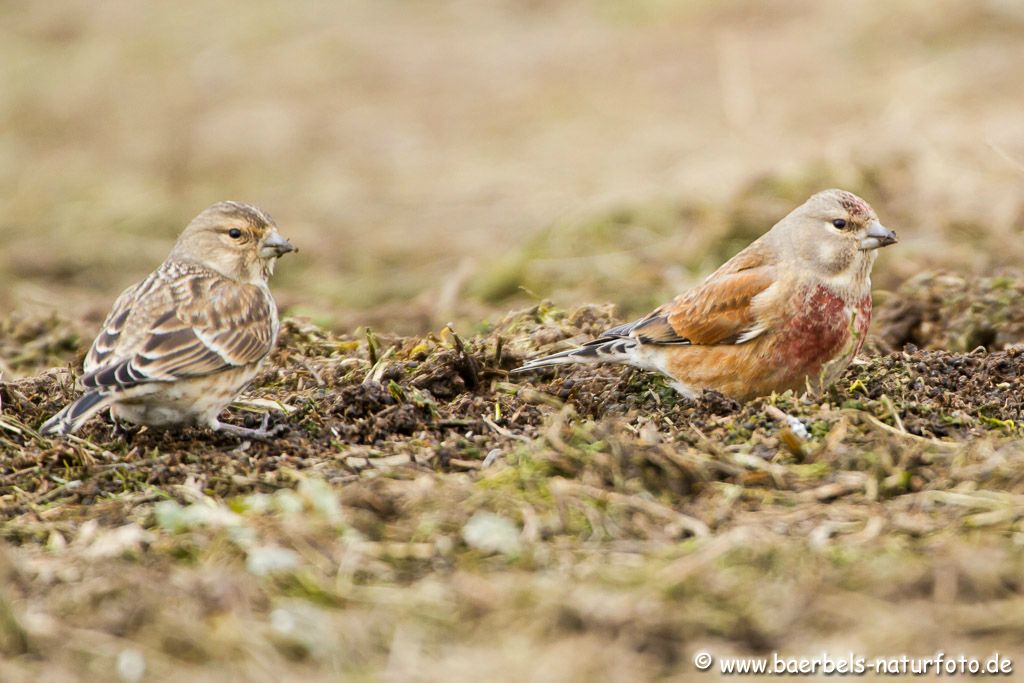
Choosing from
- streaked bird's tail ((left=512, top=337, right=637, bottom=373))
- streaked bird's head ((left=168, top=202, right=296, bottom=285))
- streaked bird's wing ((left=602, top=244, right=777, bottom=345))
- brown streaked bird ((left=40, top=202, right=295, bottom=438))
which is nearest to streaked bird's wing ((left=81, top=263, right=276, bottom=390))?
brown streaked bird ((left=40, top=202, right=295, bottom=438))

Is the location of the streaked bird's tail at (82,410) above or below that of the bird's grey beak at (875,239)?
below

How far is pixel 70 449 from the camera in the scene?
5.86m

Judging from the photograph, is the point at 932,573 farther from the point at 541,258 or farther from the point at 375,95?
the point at 375,95

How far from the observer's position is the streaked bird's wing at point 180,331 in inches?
231

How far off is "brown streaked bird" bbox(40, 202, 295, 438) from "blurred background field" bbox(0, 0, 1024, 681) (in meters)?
0.19

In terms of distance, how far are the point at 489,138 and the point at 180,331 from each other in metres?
10.2

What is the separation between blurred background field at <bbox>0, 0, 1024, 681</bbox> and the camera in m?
4.19

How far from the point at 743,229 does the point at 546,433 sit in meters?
6.08

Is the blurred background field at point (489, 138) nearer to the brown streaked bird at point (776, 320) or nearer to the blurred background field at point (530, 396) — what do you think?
the blurred background field at point (530, 396)

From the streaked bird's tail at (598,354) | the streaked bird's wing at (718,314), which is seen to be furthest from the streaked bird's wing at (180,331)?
the streaked bird's wing at (718,314)

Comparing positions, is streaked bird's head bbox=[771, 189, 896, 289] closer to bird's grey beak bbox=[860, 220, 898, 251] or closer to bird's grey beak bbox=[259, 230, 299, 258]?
bird's grey beak bbox=[860, 220, 898, 251]

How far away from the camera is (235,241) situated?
6.91m

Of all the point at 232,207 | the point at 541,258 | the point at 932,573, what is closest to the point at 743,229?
the point at 541,258

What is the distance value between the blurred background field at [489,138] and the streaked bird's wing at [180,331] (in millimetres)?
2789
